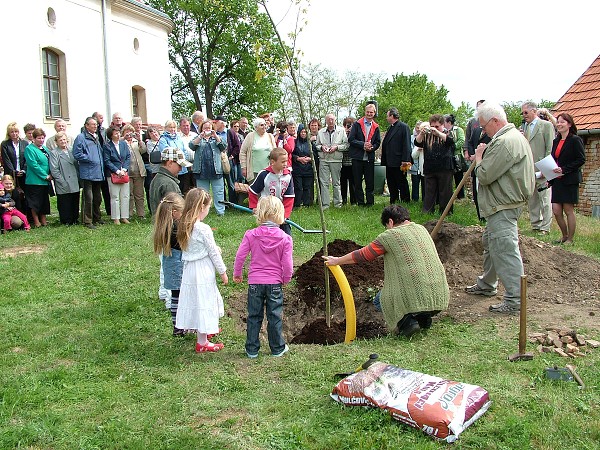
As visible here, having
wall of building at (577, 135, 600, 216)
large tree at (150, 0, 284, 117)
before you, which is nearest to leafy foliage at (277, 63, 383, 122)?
large tree at (150, 0, 284, 117)

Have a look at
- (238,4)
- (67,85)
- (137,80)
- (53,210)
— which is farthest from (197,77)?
(53,210)

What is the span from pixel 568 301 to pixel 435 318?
170 centimetres

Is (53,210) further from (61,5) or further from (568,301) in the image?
(568,301)

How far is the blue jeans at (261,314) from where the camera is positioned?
5.72 meters

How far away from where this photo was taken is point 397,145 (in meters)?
13.0

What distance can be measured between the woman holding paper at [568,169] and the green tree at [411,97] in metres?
40.4

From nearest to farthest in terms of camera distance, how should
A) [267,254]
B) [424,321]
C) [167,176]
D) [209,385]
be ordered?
→ [209,385], [267,254], [424,321], [167,176]

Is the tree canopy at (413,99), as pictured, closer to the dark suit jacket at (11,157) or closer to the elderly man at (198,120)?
the elderly man at (198,120)

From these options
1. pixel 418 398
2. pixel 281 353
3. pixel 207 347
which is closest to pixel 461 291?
pixel 281 353

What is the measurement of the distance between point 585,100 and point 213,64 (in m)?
39.1

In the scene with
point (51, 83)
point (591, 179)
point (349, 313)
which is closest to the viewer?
point (349, 313)

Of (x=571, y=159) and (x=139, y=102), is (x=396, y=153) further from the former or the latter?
(x=139, y=102)

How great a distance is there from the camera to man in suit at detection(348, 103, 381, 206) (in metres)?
13.3

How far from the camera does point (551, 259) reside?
27.8ft
